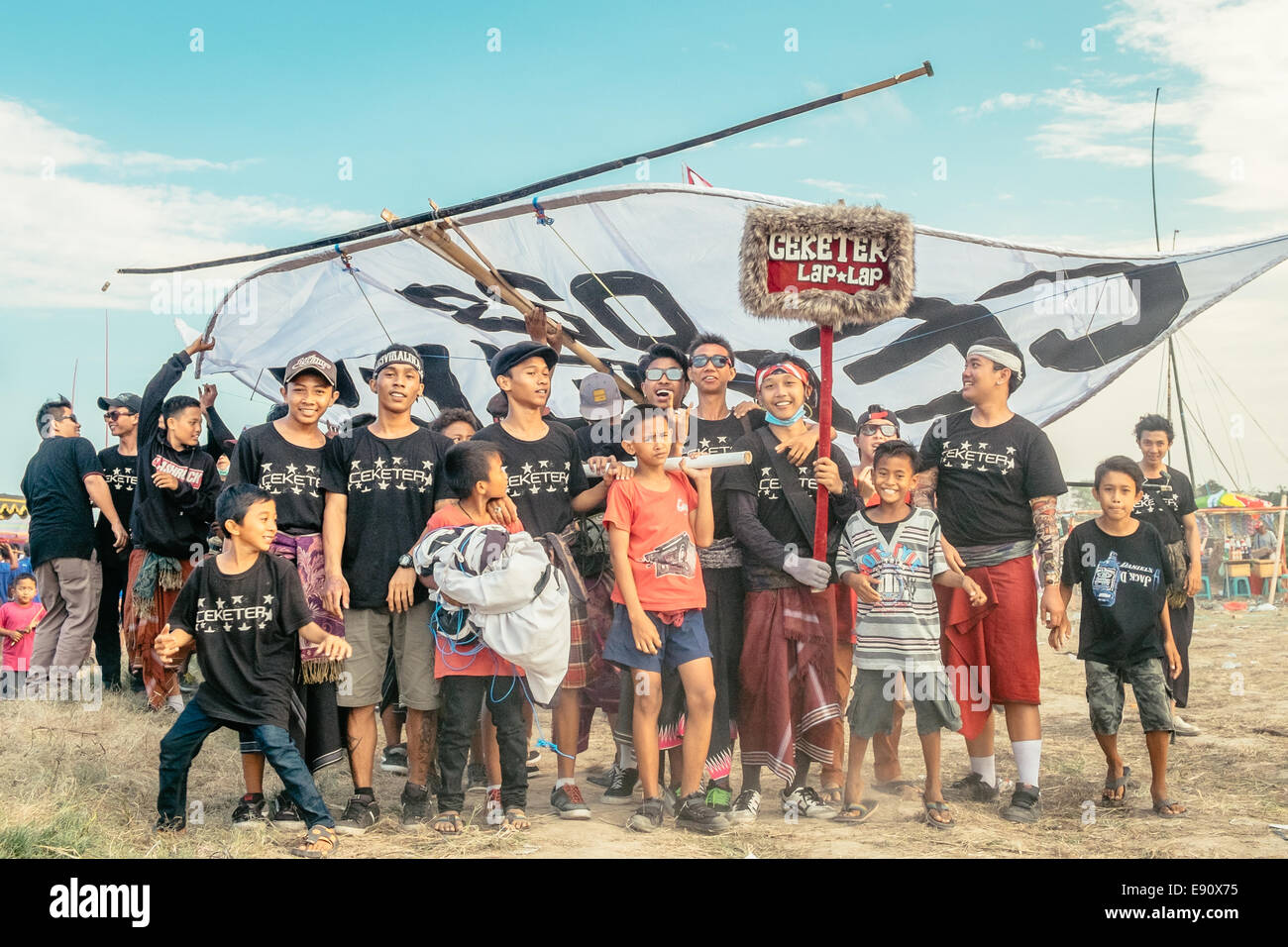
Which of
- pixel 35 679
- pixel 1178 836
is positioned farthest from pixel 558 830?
pixel 35 679

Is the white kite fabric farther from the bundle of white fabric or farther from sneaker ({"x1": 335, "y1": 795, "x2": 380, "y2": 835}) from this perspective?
sneaker ({"x1": 335, "y1": 795, "x2": 380, "y2": 835})

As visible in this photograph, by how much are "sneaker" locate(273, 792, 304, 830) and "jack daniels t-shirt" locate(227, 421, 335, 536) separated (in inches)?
42.6

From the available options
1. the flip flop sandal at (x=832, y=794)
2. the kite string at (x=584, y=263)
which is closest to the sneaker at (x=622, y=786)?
the flip flop sandal at (x=832, y=794)

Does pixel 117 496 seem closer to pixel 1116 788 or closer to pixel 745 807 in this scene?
pixel 745 807

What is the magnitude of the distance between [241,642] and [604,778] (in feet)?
6.82

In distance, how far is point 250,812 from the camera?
13.2 feet

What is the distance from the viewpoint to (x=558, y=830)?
397 cm

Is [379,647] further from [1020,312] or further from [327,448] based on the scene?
[1020,312]

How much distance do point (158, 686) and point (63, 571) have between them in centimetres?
113

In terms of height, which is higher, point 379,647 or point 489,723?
point 379,647

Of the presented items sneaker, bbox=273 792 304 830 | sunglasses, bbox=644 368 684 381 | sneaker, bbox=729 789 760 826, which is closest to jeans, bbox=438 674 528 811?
sneaker, bbox=273 792 304 830

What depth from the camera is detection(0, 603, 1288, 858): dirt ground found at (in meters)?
3.64

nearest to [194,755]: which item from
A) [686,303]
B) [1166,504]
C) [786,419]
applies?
[786,419]
